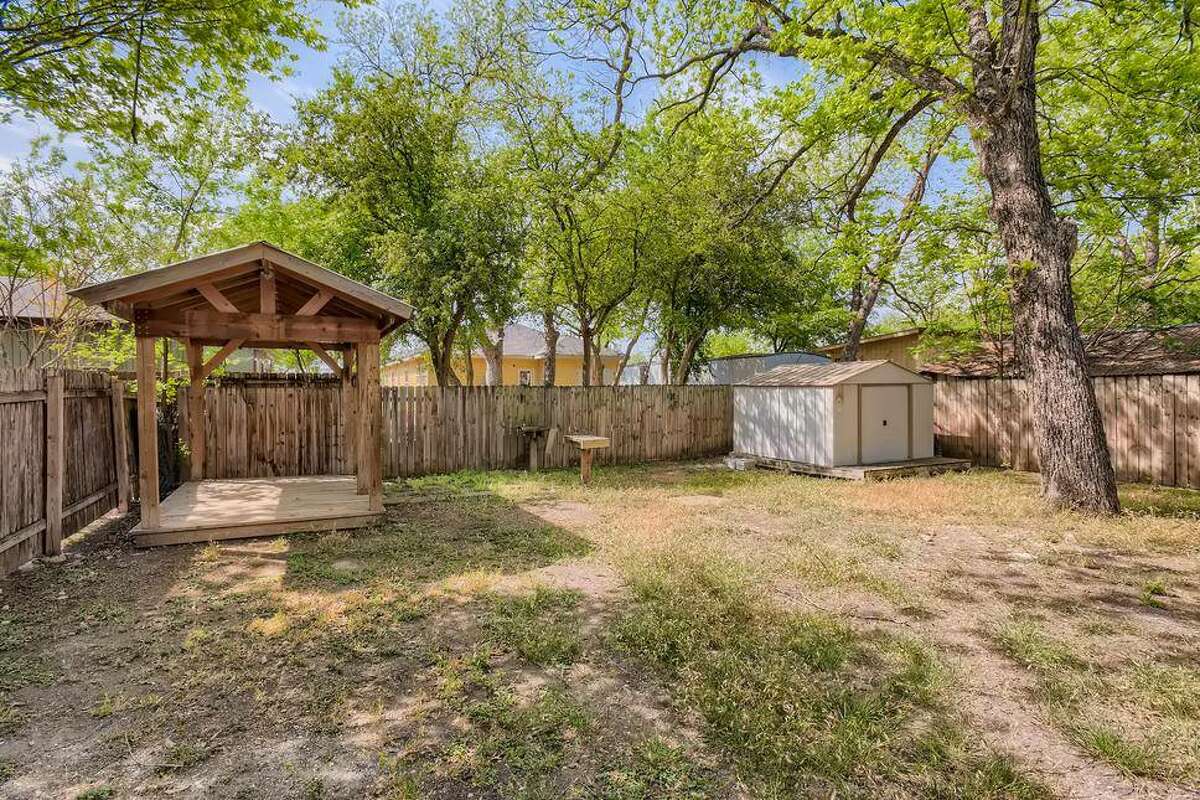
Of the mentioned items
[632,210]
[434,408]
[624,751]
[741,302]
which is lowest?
[624,751]

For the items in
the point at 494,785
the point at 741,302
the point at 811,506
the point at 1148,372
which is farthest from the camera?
the point at 741,302

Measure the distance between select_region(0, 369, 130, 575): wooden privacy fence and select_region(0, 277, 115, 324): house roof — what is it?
15.9 feet

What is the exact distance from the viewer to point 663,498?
26.6 ft

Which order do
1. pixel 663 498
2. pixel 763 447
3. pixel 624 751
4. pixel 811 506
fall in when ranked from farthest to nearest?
pixel 763 447
pixel 663 498
pixel 811 506
pixel 624 751

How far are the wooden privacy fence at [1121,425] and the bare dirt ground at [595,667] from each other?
13.3 ft

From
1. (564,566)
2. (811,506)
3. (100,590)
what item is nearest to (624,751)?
(564,566)

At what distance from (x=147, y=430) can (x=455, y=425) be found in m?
5.23

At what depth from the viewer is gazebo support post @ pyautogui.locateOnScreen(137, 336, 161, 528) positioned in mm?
5266

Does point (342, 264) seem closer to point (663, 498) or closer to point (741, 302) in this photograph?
point (663, 498)

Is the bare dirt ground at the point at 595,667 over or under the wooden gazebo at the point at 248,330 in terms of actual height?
under

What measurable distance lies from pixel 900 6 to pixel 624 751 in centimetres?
825

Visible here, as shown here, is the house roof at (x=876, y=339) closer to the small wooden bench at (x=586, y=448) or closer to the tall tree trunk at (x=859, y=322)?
the tall tree trunk at (x=859, y=322)

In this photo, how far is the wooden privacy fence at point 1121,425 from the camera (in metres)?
8.70

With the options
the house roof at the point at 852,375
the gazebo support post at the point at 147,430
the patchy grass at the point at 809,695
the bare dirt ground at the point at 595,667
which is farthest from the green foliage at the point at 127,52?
the house roof at the point at 852,375
